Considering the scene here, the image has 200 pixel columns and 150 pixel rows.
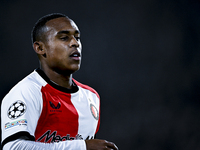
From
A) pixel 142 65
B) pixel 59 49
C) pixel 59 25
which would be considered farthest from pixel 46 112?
pixel 142 65

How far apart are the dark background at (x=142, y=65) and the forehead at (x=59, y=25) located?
5.00 ft

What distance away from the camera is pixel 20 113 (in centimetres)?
120

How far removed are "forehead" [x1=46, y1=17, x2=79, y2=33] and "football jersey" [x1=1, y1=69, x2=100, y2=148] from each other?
251mm

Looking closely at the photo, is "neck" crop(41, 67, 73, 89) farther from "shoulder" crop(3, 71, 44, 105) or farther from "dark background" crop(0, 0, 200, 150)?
"dark background" crop(0, 0, 200, 150)

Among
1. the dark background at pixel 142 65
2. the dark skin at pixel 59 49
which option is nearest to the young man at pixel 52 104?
the dark skin at pixel 59 49

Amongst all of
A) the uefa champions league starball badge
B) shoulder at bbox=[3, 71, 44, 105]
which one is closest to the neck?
shoulder at bbox=[3, 71, 44, 105]

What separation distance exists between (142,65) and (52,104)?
2.19 meters

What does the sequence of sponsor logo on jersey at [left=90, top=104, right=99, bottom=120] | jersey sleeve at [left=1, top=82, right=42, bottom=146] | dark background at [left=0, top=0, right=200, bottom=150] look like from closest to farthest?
jersey sleeve at [left=1, top=82, right=42, bottom=146] < sponsor logo on jersey at [left=90, top=104, right=99, bottom=120] < dark background at [left=0, top=0, right=200, bottom=150]

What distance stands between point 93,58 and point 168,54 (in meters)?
1.02

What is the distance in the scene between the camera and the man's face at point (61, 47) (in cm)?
147

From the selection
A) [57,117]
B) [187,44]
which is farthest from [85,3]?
[57,117]

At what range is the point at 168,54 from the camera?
11.6 ft

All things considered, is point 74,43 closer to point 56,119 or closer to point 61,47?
point 61,47

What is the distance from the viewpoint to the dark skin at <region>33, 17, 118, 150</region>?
1474 mm
